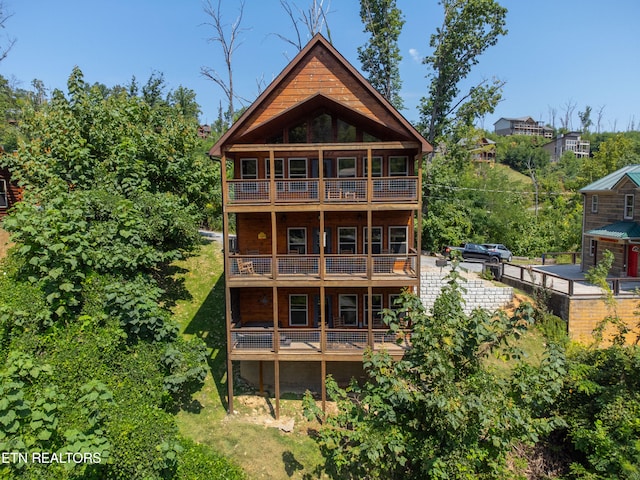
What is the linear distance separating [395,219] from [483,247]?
1863 cm

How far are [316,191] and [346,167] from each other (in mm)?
2075

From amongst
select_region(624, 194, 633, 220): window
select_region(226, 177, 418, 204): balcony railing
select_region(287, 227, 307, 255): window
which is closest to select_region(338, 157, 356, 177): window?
select_region(226, 177, 418, 204): balcony railing

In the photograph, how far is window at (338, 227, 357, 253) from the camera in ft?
51.7

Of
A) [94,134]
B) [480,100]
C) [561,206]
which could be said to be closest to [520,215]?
[561,206]

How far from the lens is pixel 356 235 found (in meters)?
15.7

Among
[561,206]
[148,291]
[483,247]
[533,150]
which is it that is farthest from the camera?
[533,150]

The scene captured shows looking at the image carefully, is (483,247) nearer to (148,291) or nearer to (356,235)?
(356,235)

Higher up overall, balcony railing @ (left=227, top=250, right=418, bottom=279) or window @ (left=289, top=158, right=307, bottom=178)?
window @ (left=289, top=158, right=307, bottom=178)

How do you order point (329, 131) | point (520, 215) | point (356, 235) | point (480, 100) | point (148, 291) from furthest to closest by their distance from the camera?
point (520, 215), point (480, 100), point (356, 235), point (329, 131), point (148, 291)

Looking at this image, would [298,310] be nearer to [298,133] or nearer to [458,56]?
[298,133]

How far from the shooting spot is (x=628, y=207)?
74.0 feet

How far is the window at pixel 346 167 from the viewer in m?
15.3

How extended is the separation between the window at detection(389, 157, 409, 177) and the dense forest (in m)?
5.11

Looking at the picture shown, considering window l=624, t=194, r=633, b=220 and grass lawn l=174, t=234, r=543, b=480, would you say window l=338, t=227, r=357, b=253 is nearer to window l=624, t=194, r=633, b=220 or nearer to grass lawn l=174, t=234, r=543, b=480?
grass lawn l=174, t=234, r=543, b=480
